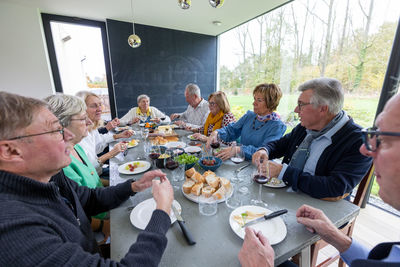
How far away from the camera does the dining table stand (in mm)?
685

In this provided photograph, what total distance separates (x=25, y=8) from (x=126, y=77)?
1.90 meters

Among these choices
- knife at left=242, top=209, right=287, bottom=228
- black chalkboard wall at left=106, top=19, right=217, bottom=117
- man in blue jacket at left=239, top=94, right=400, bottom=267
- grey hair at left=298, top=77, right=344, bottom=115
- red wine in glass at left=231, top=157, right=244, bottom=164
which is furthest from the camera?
black chalkboard wall at left=106, top=19, right=217, bottom=117

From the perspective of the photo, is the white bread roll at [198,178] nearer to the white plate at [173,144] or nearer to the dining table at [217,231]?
the dining table at [217,231]

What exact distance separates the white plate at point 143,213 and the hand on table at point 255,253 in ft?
1.14

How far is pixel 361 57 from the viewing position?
2.11m

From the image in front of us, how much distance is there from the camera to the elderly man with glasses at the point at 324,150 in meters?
1.03

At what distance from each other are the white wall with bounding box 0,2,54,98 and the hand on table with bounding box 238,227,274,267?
4.41 metres

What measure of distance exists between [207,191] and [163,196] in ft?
0.96

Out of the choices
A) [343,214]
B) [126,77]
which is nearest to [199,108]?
[126,77]

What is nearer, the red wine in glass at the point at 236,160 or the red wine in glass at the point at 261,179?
the red wine in glass at the point at 261,179

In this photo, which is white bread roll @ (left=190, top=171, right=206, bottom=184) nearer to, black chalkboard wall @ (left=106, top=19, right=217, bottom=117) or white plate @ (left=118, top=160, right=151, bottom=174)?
white plate @ (left=118, top=160, right=151, bottom=174)

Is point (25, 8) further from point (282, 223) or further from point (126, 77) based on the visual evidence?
point (282, 223)

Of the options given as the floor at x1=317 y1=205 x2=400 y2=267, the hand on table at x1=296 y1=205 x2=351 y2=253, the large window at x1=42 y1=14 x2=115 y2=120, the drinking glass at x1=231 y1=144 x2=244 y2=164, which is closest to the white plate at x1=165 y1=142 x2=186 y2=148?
the drinking glass at x1=231 y1=144 x2=244 y2=164

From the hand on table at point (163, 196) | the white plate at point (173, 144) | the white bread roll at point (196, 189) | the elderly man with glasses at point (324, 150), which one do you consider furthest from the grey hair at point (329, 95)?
the white plate at point (173, 144)
